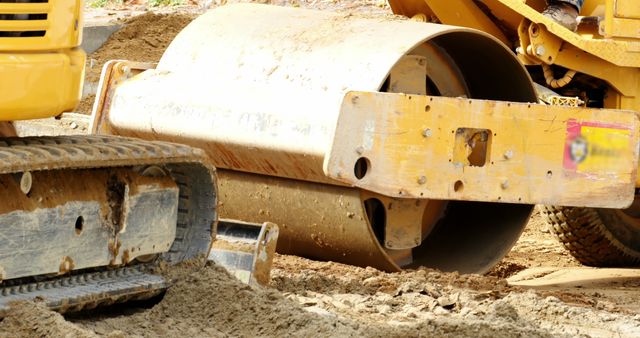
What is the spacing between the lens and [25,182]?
4762mm

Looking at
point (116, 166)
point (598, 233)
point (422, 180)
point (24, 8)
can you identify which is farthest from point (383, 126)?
point (598, 233)

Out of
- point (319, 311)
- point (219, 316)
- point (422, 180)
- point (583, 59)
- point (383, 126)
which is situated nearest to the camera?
point (219, 316)

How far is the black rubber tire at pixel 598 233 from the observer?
25.3 ft

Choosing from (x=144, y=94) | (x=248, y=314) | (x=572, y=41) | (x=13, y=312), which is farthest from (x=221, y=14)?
(x=13, y=312)

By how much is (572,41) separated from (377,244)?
1.62 metres

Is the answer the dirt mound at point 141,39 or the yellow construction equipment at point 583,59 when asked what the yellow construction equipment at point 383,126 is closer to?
the yellow construction equipment at point 583,59

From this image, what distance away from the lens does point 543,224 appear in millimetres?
9352

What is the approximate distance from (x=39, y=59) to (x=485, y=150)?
2.34 m

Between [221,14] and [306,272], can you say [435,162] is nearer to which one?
[306,272]

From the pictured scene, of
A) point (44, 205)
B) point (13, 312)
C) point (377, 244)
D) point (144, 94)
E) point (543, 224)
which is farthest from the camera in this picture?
point (543, 224)

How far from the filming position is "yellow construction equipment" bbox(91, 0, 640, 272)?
236 inches

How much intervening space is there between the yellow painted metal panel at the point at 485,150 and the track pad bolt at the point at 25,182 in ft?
4.71

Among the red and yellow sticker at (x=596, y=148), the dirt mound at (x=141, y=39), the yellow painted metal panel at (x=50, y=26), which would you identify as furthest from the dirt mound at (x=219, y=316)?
the dirt mound at (x=141, y=39)

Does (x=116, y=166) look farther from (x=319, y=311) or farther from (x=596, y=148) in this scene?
(x=596, y=148)
